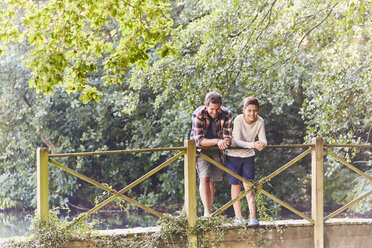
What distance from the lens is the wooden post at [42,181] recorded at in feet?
16.3

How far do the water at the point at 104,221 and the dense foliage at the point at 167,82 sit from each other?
425mm

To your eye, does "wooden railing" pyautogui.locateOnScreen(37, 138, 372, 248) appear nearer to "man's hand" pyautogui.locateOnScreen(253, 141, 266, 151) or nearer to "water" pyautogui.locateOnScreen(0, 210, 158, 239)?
"man's hand" pyautogui.locateOnScreen(253, 141, 266, 151)

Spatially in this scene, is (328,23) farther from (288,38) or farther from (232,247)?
(232,247)

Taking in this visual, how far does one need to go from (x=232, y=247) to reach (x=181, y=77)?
3.39 metres

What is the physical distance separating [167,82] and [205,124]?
280 cm

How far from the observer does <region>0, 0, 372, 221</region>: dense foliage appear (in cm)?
579

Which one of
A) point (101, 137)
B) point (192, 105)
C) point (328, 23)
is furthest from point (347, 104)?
point (101, 137)

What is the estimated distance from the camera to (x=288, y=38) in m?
8.17

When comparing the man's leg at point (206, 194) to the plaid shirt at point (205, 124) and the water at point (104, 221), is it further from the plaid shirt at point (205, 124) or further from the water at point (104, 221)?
the water at point (104, 221)

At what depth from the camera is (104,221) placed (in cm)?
1225

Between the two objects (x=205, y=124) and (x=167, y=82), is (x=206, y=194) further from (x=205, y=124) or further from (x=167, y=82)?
(x=167, y=82)

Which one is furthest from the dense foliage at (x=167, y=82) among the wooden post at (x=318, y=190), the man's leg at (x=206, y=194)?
the wooden post at (x=318, y=190)

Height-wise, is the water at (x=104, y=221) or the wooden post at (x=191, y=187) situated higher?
the wooden post at (x=191, y=187)

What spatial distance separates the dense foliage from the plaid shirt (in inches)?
33.9
